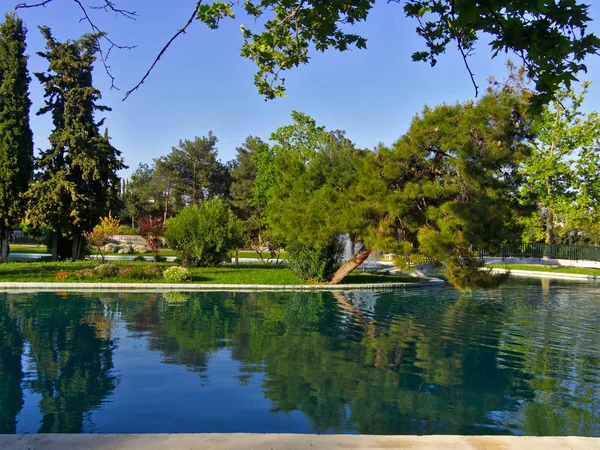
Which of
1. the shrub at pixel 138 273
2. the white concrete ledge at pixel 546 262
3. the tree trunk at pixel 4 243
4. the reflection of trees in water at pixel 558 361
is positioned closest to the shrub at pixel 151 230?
the shrub at pixel 138 273

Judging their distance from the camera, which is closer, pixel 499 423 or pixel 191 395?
pixel 499 423

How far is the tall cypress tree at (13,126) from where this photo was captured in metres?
23.1

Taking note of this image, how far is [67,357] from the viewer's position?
7898mm

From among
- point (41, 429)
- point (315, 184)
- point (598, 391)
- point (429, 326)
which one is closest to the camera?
point (41, 429)

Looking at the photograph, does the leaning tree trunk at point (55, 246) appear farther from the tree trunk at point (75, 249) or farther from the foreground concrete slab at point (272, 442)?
the foreground concrete slab at point (272, 442)

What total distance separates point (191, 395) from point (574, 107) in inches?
1416

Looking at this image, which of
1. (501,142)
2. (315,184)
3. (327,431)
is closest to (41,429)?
(327,431)

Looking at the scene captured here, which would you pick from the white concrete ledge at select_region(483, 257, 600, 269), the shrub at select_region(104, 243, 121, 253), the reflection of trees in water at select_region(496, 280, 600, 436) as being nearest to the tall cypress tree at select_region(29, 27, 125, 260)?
the shrub at select_region(104, 243, 121, 253)

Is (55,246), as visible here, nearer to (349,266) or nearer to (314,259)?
(314,259)

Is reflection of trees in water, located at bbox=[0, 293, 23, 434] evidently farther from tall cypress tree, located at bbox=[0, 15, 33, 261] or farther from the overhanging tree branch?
tall cypress tree, located at bbox=[0, 15, 33, 261]

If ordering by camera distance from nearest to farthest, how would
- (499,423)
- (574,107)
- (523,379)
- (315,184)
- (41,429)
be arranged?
(41,429), (499,423), (523,379), (315,184), (574,107)

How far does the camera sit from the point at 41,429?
5.04 metres

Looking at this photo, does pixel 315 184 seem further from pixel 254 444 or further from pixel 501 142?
pixel 254 444

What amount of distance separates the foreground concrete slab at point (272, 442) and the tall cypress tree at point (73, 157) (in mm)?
21741
